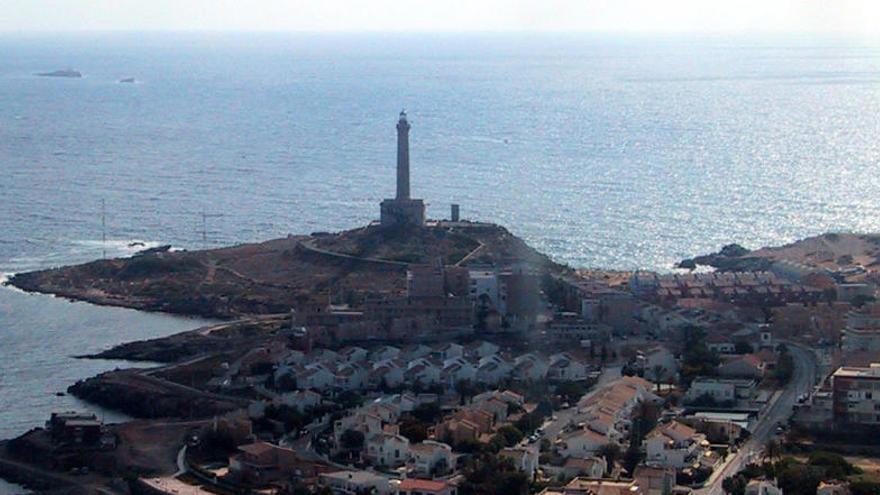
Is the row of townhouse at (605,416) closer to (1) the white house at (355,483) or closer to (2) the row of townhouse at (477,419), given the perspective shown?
(2) the row of townhouse at (477,419)

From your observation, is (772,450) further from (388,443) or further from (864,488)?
(388,443)

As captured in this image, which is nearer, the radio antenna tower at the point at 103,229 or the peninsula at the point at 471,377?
the peninsula at the point at 471,377

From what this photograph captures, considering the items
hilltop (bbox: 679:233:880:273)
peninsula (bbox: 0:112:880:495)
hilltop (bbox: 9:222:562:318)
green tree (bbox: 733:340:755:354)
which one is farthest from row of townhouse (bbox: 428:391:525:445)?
hilltop (bbox: 679:233:880:273)

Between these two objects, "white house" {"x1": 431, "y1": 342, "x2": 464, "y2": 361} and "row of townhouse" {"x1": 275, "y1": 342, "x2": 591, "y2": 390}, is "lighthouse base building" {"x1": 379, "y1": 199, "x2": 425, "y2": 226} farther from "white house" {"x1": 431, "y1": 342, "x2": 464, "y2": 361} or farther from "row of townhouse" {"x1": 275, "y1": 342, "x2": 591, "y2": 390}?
"row of townhouse" {"x1": 275, "y1": 342, "x2": 591, "y2": 390}

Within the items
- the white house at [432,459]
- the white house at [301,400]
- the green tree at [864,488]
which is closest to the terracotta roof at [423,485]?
the white house at [432,459]

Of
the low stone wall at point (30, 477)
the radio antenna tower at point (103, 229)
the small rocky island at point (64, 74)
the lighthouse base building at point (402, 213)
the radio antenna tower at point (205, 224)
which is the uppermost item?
the lighthouse base building at point (402, 213)

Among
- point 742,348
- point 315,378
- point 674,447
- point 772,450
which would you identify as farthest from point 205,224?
point 772,450
